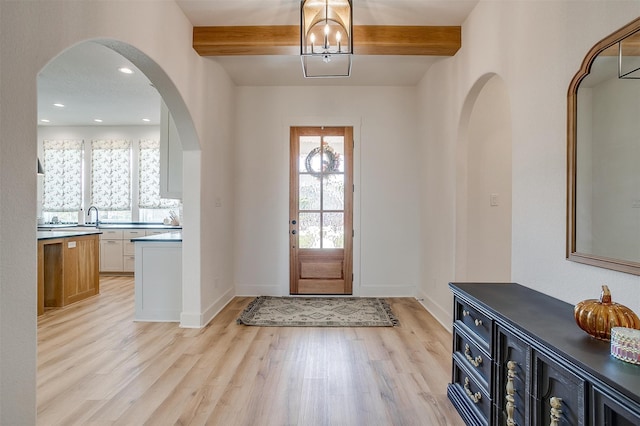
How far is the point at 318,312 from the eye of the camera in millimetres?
4148

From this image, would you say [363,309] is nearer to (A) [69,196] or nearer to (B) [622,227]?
(B) [622,227]

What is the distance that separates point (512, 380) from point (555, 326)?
12.5 inches

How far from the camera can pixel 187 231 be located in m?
3.60

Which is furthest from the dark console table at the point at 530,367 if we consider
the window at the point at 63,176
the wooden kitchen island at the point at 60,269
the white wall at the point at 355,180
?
the window at the point at 63,176

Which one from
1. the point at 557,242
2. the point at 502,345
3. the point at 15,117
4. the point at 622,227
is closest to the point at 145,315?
the point at 15,117

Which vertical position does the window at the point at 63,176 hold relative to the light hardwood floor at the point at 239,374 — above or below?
above

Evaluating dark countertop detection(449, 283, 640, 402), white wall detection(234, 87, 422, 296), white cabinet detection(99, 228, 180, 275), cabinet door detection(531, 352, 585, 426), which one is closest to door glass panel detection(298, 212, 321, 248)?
white wall detection(234, 87, 422, 296)

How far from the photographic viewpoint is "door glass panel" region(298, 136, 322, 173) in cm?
494

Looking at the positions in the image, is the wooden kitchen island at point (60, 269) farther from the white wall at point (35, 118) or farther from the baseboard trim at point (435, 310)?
the baseboard trim at point (435, 310)

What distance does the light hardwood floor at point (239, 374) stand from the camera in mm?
2121

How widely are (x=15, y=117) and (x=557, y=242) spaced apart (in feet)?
8.93

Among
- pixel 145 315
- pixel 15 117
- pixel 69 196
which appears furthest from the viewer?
pixel 69 196

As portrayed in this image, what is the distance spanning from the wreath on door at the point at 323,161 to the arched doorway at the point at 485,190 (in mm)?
1874

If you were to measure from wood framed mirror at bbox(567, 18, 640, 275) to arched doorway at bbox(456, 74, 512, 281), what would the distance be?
163cm
